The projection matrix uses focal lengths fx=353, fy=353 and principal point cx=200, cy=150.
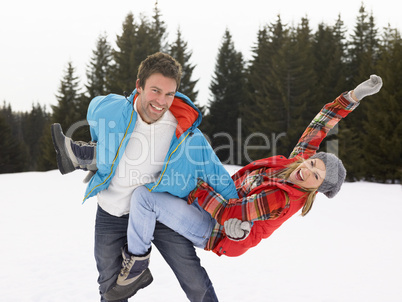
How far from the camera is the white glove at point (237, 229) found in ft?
7.18

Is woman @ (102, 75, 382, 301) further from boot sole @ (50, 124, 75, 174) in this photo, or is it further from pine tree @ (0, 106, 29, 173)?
pine tree @ (0, 106, 29, 173)

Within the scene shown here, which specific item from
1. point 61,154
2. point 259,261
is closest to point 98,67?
point 259,261

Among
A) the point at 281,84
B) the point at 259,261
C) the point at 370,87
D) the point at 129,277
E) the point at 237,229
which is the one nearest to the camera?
the point at 237,229

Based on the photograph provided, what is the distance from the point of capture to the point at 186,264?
8.04 feet

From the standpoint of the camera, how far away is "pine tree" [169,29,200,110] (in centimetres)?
2372

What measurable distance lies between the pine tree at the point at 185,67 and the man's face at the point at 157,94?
822 inches

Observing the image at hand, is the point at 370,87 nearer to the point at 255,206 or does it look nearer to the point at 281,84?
the point at 255,206

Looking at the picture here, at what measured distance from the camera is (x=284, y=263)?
4938 mm

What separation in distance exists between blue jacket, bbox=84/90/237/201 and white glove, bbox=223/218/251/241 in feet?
0.89

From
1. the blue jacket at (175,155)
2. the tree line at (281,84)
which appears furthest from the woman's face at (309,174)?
the tree line at (281,84)

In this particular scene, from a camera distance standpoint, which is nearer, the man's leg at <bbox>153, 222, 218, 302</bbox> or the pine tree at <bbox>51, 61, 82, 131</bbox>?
the man's leg at <bbox>153, 222, 218, 302</bbox>

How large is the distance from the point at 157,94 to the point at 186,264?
46.6 inches

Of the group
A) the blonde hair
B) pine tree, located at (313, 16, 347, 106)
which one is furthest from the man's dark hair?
pine tree, located at (313, 16, 347, 106)

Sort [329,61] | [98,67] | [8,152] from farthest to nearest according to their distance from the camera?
[8,152] < [98,67] < [329,61]
